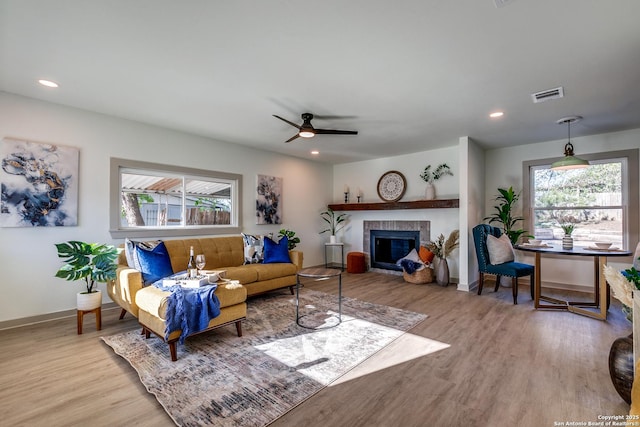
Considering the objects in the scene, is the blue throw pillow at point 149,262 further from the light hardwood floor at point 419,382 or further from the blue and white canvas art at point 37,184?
the blue and white canvas art at point 37,184

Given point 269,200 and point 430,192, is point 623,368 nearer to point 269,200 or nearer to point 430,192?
point 430,192

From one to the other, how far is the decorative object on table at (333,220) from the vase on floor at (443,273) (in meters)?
2.48

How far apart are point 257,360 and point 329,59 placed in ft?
8.43

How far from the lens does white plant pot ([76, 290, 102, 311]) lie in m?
2.90

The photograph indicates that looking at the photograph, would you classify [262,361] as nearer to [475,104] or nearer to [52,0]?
[52,0]

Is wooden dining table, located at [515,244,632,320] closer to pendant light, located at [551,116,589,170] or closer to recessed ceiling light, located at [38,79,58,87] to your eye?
pendant light, located at [551,116,589,170]

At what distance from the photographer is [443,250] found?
5176mm

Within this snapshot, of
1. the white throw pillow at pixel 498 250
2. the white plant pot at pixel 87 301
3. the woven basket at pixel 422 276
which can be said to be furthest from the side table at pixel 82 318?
the white throw pillow at pixel 498 250

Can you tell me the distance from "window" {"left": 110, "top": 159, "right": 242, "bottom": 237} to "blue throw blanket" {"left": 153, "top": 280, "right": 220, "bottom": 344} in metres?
1.87

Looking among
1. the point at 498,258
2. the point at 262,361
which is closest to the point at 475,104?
the point at 498,258

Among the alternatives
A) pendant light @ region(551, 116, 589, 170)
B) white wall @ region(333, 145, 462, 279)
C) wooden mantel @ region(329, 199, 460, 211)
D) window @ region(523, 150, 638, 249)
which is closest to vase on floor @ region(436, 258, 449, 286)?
white wall @ region(333, 145, 462, 279)

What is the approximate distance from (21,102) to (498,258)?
6178 mm

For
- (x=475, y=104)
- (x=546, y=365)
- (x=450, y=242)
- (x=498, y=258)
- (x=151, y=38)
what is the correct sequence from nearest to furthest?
(x=151, y=38), (x=546, y=365), (x=475, y=104), (x=498, y=258), (x=450, y=242)

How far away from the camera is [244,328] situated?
3043 millimetres
